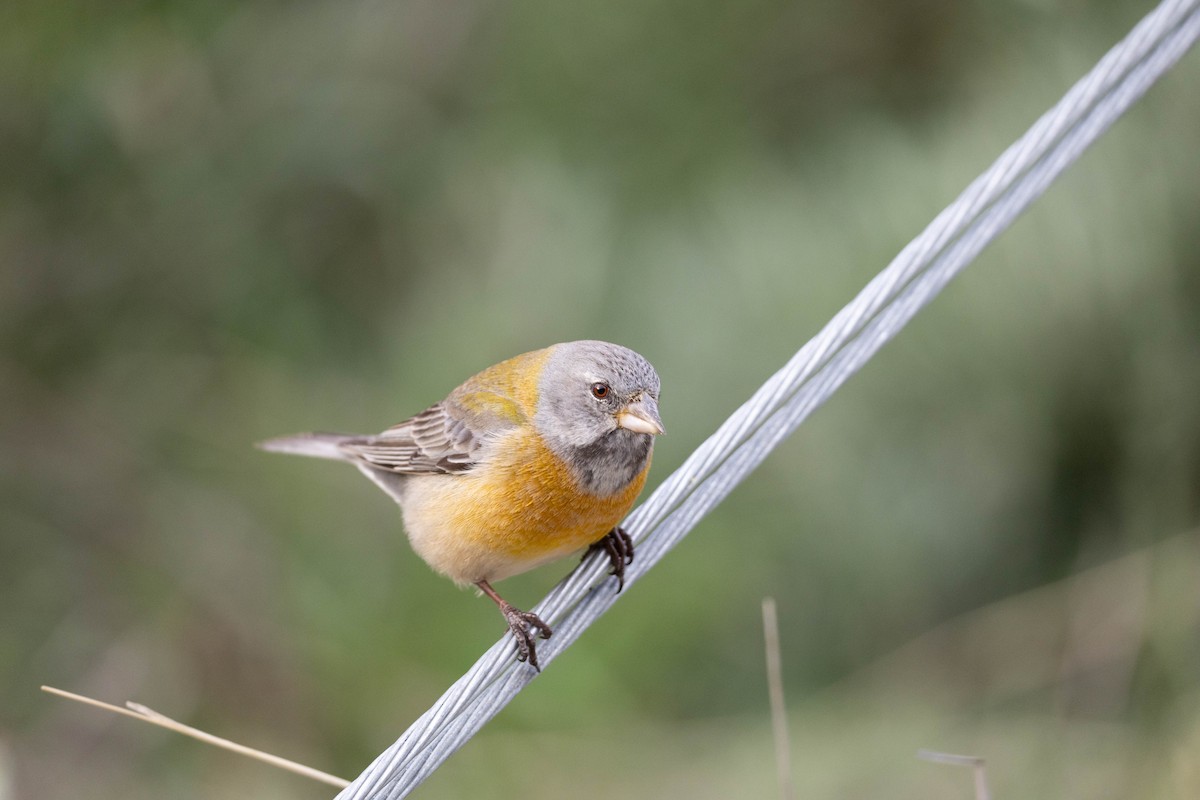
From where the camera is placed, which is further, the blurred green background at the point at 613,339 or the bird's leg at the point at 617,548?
the blurred green background at the point at 613,339

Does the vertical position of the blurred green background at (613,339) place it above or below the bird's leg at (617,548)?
above

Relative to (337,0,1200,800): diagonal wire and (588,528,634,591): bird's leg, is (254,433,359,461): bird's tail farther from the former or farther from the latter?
(337,0,1200,800): diagonal wire

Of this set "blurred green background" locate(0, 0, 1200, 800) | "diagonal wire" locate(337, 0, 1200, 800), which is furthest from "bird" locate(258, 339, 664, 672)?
"blurred green background" locate(0, 0, 1200, 800)

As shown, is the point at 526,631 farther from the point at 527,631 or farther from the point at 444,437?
the point at 444,437

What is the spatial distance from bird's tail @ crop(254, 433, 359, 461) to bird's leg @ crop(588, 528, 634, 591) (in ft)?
6.04

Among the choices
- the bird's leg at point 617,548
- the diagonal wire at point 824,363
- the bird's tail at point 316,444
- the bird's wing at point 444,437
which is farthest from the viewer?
the bird's tail at point 316,444

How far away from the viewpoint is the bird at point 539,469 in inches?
162

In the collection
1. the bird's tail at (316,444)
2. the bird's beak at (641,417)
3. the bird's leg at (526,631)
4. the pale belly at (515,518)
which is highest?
the bird's beak at (641,417)

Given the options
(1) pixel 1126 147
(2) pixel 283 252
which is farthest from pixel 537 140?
(1) pixel 1126 147

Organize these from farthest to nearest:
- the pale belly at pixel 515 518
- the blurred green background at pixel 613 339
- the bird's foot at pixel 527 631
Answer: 1. the blurred green background at pixel 613 339
2. the pale belly at pixel 515 518
3. the bird's foot at pixel 527 631

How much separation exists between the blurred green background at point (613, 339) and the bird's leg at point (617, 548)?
2.22 meters

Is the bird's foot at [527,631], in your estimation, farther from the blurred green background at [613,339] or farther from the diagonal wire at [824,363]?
the blurred green background at [613,339]

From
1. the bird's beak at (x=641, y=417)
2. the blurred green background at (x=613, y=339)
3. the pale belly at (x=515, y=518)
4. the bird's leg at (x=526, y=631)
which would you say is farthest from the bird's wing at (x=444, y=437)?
the blurred green background at (x=613, y=339)

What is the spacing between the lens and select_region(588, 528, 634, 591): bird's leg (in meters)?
3.98
